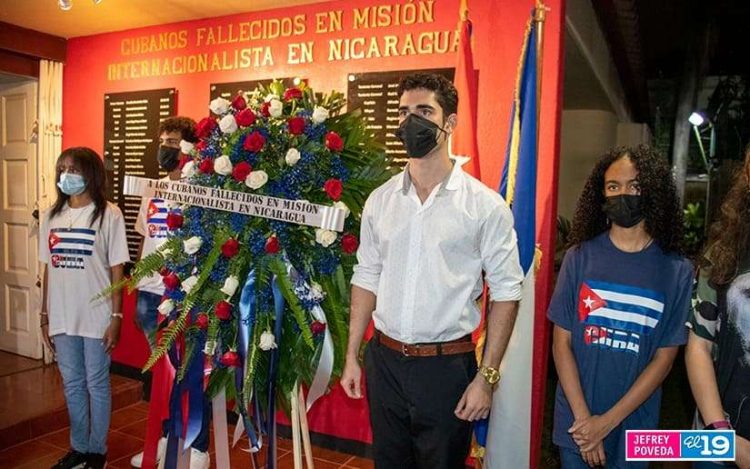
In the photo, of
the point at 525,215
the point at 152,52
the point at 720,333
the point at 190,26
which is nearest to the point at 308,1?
the point at 190,26

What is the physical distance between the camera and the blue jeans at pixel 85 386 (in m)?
2.74

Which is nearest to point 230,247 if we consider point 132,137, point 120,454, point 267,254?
point 267,254

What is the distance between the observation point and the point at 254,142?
1.86m

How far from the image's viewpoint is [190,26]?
149 inches

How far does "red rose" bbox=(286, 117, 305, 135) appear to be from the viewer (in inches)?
74.9

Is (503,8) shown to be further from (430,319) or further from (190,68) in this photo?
(190,68)

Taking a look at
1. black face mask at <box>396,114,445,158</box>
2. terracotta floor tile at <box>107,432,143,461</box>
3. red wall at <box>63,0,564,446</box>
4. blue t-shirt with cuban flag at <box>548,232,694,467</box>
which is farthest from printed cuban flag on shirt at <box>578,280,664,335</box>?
terracotta floor tile at <box>107,432,143,461</box>

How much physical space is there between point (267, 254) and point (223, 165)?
341mm

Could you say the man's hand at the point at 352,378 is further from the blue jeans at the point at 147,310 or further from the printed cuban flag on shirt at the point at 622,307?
the blue jeans at the point at 147,310

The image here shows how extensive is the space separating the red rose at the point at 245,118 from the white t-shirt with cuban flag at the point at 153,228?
1125 mm

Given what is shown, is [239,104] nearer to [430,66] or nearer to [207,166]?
[207,166]

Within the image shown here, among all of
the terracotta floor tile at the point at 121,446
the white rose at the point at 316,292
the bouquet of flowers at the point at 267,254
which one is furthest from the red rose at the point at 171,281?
the terracotta floor tile at the point at 121,446

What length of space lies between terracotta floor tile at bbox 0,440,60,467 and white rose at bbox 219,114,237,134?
7.84ft

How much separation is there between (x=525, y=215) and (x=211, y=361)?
138 cm
